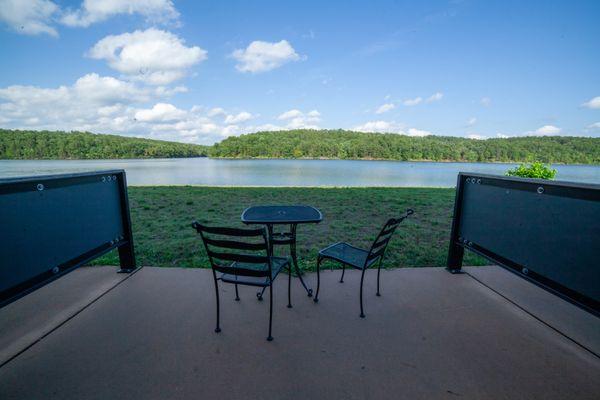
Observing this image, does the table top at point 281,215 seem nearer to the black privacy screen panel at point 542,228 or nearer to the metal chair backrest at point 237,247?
the metal chair backrest at point 237,247

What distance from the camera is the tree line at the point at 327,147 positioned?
63.9m

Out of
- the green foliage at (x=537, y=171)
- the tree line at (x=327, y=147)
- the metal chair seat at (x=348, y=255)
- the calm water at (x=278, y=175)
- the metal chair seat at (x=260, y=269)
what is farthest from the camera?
the tree line at (x=327, y=147)

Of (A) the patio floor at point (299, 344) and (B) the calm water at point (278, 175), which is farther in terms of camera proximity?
(B) the calm water at point (278, 175)

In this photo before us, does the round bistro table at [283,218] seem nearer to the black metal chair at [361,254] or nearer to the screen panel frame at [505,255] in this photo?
the black metal chair at [361,254]

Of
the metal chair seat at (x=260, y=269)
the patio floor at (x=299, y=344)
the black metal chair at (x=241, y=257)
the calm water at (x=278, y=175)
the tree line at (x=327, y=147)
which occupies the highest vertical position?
the tree line at (x=327, y=147)

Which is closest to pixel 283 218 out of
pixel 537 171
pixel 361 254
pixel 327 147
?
pixel 361 254

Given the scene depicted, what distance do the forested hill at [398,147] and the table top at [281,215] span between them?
7673 centimetres

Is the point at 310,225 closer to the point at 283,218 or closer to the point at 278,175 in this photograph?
the point at 283,218

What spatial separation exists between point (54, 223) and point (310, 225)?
450 cm

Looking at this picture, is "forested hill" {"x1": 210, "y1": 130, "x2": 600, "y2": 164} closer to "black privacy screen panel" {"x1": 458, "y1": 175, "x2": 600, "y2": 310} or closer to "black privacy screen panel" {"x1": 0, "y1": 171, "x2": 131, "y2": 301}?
"black privacy screen panel" {"x1": 458, "y1": 175, "x2": 600, "y2": 310}

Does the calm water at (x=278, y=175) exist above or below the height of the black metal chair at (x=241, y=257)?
below

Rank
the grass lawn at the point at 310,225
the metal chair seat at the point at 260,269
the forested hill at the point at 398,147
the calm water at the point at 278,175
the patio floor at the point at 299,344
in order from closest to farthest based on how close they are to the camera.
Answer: the patio floor at the point at 299,344, the metal chair seat at the point at 260,269, the grass lawn at the point at 310,225, the calm water at the point at 278,175, the forested hill at the point at 398,147

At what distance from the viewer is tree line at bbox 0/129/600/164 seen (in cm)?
6388

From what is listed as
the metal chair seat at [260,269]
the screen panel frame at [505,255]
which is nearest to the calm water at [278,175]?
the screen panel frame at [505,255]
